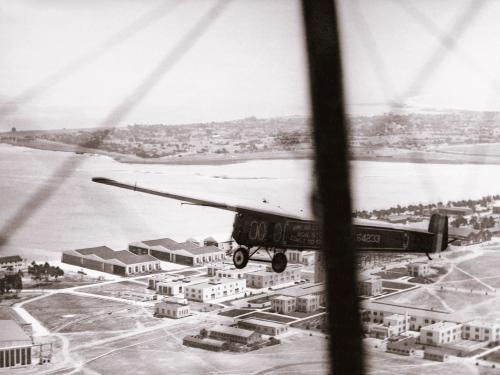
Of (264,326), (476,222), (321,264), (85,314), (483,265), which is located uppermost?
(321,264)

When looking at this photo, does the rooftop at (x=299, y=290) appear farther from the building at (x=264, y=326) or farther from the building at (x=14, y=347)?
the building at (x=14, y=347)

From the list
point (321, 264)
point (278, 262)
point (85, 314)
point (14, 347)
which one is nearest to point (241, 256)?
point (278, 262)

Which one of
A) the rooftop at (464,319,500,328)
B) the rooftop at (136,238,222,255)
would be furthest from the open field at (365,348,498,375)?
the rooftop at (136,238,222,255)

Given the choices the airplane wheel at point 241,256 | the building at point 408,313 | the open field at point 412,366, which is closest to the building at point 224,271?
the building at point 408,313

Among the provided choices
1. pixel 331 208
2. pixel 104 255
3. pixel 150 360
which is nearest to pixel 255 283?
pixel 150 360

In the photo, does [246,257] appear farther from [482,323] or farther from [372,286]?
[482,323]

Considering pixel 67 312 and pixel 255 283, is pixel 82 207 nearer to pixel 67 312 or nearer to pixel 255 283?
pixel 67 312

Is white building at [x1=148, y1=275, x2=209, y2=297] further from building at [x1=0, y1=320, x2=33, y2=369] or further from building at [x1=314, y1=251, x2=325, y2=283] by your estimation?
building at [x1=314, y1=251, x2=325, y2=283]
